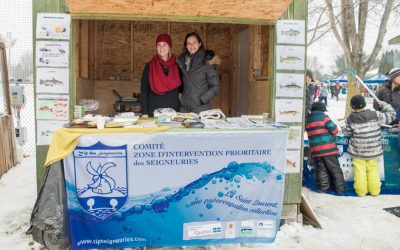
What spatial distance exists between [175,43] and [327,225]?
423 centimetres

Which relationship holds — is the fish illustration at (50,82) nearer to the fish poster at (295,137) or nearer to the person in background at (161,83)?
the person in background at (161,83)

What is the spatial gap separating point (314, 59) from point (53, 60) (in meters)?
79.6

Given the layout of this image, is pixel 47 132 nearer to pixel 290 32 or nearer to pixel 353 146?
pixel 290 32

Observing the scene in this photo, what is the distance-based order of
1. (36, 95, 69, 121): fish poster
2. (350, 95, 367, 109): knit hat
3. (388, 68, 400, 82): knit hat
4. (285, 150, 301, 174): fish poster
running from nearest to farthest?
(36, 95, 69, 121): fish poster
(285, 150, 301, 174): fish poster
(350, 95, 367, 109): knit hat
(388, 68, 400, 82): knit hat

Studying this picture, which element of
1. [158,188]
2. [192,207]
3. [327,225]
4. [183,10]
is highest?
[183,10]

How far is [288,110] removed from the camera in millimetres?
4246

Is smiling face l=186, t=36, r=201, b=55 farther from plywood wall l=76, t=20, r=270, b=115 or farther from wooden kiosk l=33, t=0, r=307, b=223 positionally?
plywood wall l=76, t=20, r=270, b=115

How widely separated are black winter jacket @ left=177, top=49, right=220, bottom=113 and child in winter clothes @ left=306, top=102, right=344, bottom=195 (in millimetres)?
1821

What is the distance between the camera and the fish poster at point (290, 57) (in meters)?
4.13

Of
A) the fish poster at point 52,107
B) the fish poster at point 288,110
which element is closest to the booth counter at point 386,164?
the fish poster at point 288,110

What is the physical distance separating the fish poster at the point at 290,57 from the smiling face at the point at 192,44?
893mm

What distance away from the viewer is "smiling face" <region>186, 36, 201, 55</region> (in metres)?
4.26

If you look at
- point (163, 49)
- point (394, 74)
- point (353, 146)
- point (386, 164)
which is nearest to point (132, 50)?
point (163, 49)

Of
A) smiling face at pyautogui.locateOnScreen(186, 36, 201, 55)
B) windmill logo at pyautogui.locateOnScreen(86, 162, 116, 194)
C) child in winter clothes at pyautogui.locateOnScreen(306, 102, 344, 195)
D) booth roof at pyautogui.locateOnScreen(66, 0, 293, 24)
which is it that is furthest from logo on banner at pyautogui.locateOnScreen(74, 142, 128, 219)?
child in winter clothes at pyautogui.locateOnScreen(306, 102, 344, 195)
